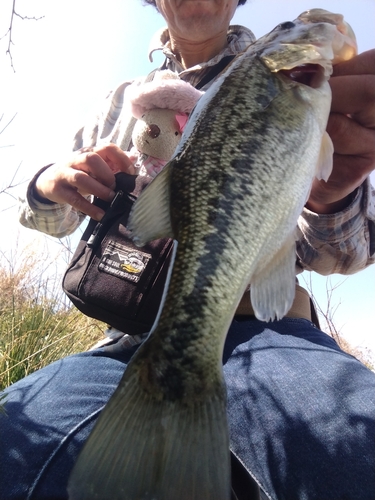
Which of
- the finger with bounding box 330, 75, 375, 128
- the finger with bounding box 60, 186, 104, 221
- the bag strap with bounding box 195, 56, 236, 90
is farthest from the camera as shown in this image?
the bag strap with bounding box 195, 56, 236, 90

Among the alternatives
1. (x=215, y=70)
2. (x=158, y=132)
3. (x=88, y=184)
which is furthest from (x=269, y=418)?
(x=215, y=70)

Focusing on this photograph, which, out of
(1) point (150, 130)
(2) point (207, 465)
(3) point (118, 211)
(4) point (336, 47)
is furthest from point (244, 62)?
(2) point (207, 465)

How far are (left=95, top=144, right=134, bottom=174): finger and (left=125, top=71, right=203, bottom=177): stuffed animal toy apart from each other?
0.53ft

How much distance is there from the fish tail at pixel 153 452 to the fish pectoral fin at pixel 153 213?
0.36m

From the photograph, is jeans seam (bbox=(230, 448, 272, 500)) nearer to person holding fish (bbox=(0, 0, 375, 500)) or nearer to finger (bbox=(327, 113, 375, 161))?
person holding fish (bbox=(0, 0, 375, 500))

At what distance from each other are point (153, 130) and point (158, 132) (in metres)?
0.02

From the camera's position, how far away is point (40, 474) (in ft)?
4.14

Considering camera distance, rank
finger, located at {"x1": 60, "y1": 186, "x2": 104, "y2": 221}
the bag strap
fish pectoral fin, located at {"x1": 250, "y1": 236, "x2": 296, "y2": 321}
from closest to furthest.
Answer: fish pectoral fin, located at {"x1": 250, "y1": 236, "x2": 296, "y2": 321}, finger, located at {"x1": 60, "y1": 186, "x2": 104, "y2": 221}, the bag strap

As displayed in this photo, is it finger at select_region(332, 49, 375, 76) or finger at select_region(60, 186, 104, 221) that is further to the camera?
finger at select_region(60, 186, 104, 221)

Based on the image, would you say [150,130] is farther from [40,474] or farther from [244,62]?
[40,474]

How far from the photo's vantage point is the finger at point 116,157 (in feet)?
5.14

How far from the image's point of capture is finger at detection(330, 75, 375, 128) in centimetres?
114

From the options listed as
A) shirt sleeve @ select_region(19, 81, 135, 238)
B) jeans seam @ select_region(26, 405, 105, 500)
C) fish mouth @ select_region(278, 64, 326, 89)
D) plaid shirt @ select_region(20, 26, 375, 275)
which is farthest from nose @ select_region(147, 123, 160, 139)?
jeans seam @ select_region(26, 405, 105, 500)

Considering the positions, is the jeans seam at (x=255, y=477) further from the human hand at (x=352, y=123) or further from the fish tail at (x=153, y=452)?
the human hand at (x=352, y=123)
